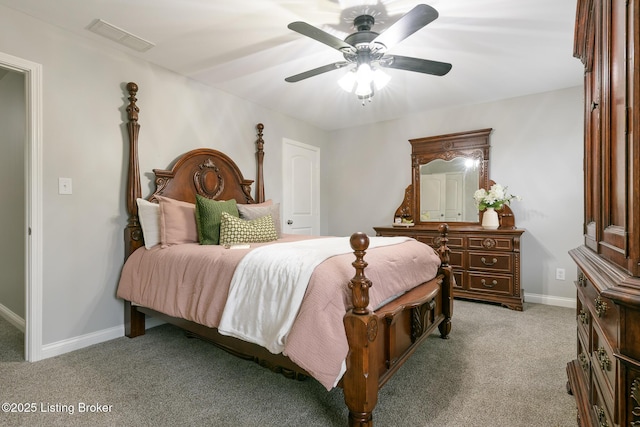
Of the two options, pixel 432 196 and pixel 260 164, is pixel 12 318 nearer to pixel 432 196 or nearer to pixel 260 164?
pixel 260 164

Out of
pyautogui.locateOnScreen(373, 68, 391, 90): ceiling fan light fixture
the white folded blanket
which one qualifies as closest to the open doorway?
the white folded blanket

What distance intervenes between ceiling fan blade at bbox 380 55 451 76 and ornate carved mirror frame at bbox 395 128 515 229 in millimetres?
2105

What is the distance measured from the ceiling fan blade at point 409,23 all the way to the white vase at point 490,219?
2545 mm

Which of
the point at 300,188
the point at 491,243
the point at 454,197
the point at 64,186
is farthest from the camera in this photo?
the point at 300,188

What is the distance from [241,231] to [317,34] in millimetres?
1565

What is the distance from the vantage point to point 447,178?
14.0 ft

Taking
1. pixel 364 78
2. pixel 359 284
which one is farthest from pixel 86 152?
pixel 359 284

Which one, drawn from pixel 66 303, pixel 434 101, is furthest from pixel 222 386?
pixel 434 101

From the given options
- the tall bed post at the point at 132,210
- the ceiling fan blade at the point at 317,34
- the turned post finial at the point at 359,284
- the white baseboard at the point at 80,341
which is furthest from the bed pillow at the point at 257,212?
the turned post finial at the point at 359,284

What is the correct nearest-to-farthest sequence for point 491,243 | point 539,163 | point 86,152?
point 86,152 < point 491,243 < point 539,163

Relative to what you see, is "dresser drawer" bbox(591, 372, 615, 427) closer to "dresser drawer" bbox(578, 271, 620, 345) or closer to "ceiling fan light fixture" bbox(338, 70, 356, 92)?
"dresser drawer" bbox(578, 271, 620, 345)

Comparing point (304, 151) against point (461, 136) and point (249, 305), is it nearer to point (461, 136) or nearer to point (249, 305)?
point (461, 136)

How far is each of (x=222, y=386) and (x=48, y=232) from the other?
5.65 ft

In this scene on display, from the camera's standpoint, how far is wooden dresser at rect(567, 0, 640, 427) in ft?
2.57
